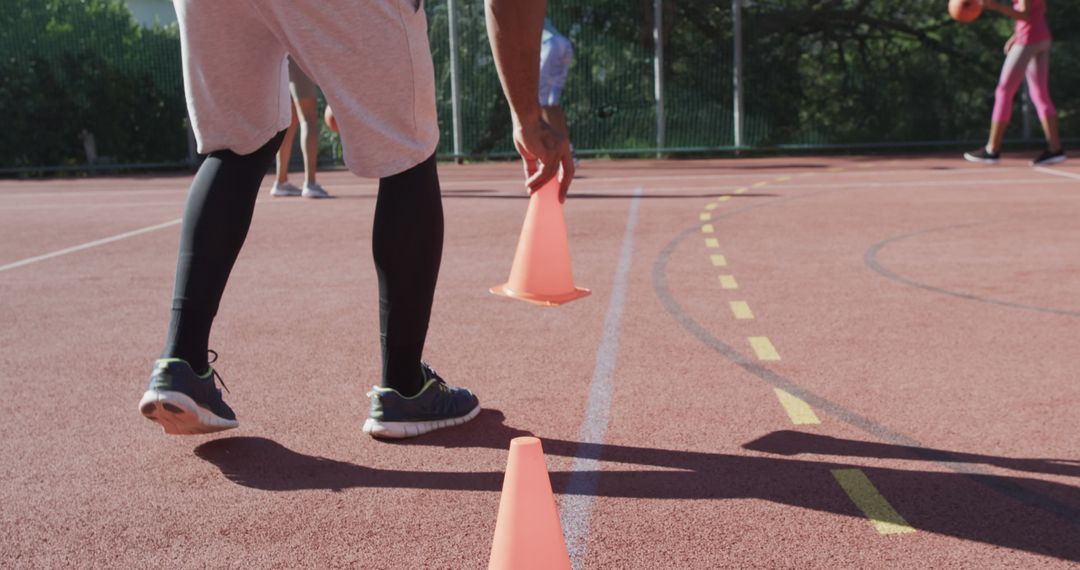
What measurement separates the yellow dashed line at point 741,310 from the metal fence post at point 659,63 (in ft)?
46.6

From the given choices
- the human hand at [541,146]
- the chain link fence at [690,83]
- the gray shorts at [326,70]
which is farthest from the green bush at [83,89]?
the human hand at [541,146]

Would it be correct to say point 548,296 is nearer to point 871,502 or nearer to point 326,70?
point 326,70

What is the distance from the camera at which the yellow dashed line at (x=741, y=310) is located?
5270mm

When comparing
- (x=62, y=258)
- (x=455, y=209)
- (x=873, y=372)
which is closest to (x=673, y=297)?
(x=873, y=372)

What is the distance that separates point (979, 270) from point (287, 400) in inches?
160

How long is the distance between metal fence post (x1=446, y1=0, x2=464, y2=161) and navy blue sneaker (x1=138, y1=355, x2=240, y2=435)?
16769 millimetres

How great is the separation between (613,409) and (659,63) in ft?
52.9

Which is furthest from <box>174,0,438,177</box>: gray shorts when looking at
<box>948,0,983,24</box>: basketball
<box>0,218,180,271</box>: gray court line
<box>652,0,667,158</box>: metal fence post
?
<box>652,0,667,158</box>: metal fence post

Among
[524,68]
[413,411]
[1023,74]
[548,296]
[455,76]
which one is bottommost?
[413,411]

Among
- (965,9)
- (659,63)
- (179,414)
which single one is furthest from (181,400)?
(659,63)

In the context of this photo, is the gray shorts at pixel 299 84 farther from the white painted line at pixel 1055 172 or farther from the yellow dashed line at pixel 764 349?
the white painted line at pixel 1055 172

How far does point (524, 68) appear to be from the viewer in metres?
3.32

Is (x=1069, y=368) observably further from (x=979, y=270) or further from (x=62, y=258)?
(x=62, y=258)

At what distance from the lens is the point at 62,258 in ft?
25.7
